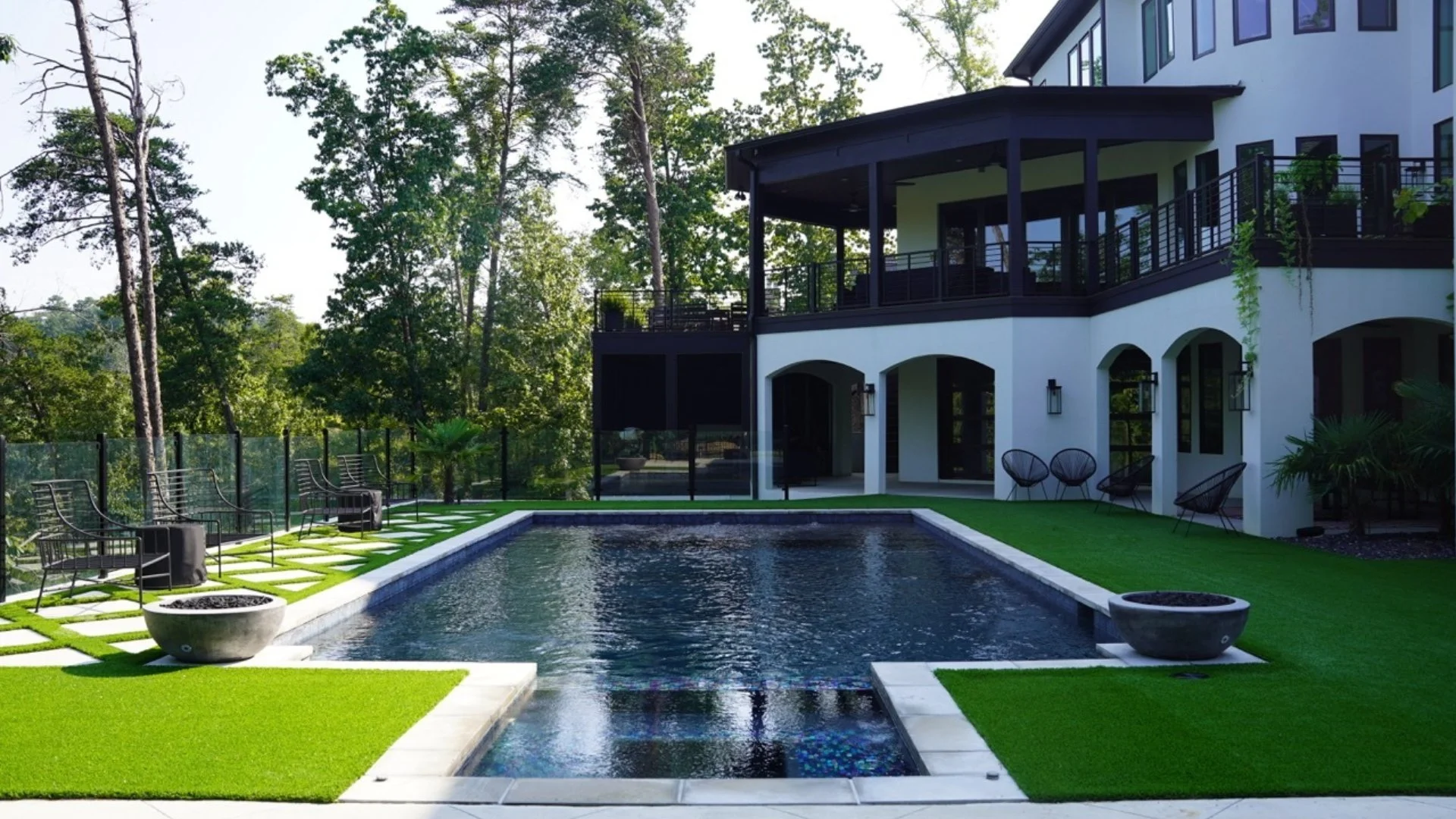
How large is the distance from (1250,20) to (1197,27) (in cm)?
122

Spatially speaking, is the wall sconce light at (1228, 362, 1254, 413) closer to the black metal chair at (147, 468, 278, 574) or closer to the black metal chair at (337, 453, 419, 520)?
the black metal chair at (147, 468, 278, 574)

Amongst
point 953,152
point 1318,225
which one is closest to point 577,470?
point 953,152

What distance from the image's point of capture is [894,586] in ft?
35.8

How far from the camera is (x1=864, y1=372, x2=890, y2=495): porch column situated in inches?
798

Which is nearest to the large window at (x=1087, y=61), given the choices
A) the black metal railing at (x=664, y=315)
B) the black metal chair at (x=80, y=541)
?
the black metal railing at (x=664, y=315)

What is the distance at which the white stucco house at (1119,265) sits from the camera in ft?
41.7

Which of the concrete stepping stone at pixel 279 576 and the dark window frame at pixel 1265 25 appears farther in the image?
the dark window frame at pixel 1265 25

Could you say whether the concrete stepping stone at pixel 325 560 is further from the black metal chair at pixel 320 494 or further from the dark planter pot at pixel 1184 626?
the dark planter pot at pixel 1184 626

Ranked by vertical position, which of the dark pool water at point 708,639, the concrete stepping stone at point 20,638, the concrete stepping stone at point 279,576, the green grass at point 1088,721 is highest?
the concrete stepping stone at point 279,576

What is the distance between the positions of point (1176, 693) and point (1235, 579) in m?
4.28

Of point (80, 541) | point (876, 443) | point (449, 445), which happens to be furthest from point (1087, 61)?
point (80, 541)

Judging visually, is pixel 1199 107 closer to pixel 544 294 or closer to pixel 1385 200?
pixel 1385 200

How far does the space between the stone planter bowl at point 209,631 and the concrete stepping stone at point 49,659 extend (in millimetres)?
546

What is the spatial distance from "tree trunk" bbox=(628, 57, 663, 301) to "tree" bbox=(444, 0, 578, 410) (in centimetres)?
192
